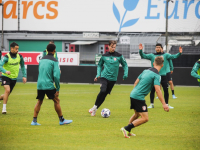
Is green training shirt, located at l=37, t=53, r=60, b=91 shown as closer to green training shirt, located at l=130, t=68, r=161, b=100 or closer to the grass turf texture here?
the grass turf texture

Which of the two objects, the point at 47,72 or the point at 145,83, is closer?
the point at 145,83

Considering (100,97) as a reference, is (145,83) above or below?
above

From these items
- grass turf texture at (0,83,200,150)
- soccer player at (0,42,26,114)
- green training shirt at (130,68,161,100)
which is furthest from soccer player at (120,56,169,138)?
soccer player at (0,42,26,114)

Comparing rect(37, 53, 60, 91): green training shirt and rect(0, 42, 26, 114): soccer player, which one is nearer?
rect(37, 53, 60, 91): green training shirt

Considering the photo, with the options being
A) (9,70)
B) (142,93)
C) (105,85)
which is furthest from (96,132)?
(9,70)

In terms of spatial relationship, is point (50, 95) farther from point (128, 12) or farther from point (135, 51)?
point (128, 12)

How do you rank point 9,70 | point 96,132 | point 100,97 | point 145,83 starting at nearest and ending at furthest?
1. point 145,83
2. point 96,132
3. point 100,97
4. point 9,70

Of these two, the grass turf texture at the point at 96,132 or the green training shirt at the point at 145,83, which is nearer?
the grass turf texture at the point at 96,132

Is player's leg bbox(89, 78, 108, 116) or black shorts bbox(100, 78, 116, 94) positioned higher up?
black shorts bbox(100, 78, 116, 94)

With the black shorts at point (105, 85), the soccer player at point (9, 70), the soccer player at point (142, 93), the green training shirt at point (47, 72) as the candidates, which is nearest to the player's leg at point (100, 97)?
the black shorts at point (105, 85)

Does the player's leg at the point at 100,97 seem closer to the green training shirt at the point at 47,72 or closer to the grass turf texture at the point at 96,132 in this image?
the grass turf texture at the point at 96,132

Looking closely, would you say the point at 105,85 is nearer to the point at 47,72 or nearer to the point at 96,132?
the point at 47,72

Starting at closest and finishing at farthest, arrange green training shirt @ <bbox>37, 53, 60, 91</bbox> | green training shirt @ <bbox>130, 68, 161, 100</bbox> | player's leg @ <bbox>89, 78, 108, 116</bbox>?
green training shirt @ <bbox>130, 68, 161, 100</bbox> < green training shirt @ <bbox>37, 53, 60, 91</bbox> < player's leg @ <bbox>89, 78, 108, 116</bbox>

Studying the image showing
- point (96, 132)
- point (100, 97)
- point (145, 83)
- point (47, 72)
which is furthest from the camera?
point (100, 97)
